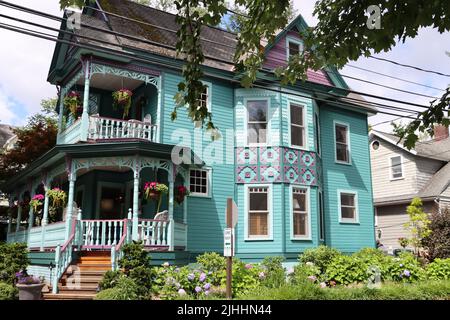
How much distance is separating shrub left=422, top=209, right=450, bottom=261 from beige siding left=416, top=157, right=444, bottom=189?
833cm

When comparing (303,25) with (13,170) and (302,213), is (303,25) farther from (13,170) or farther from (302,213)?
(13,170)

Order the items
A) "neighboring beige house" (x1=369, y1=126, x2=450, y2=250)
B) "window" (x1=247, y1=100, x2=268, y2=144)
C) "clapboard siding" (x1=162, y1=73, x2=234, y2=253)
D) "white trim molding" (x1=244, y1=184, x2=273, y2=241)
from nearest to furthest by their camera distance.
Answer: "clapboard siding" (x1=162, y1=73, x2=234, y2=253) → "white trim molding" (x1=244, y1=184, x2=273, y2=241) → "window" (x1=247, y1=100, x2=268, y2=144) → "neighboring beige house" (x1=369, y1=126, x2=450, y2=250)

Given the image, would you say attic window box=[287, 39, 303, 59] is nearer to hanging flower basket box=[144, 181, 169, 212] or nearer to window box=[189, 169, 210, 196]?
window box=[189, 169, 210, 196]

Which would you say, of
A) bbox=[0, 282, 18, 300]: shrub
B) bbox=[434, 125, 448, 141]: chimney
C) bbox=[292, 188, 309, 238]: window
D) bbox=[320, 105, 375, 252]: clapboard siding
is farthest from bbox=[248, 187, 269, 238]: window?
bbox=[434, 125, 448, 141]: chimney

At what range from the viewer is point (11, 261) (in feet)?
42.5

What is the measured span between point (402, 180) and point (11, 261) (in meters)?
23.3

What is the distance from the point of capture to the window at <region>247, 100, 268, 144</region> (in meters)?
17.7

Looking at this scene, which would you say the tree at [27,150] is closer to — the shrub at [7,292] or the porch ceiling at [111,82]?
the porch ceiling at [111,82]

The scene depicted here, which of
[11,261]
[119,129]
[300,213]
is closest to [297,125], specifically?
[300,213]

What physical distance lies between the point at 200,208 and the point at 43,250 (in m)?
5.50

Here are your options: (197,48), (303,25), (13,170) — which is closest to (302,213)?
(303,25)

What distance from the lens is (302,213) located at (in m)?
17.4

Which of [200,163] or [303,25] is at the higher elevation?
[303,25]

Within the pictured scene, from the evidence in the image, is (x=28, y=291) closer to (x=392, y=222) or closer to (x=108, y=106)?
(x=108, y=106)
